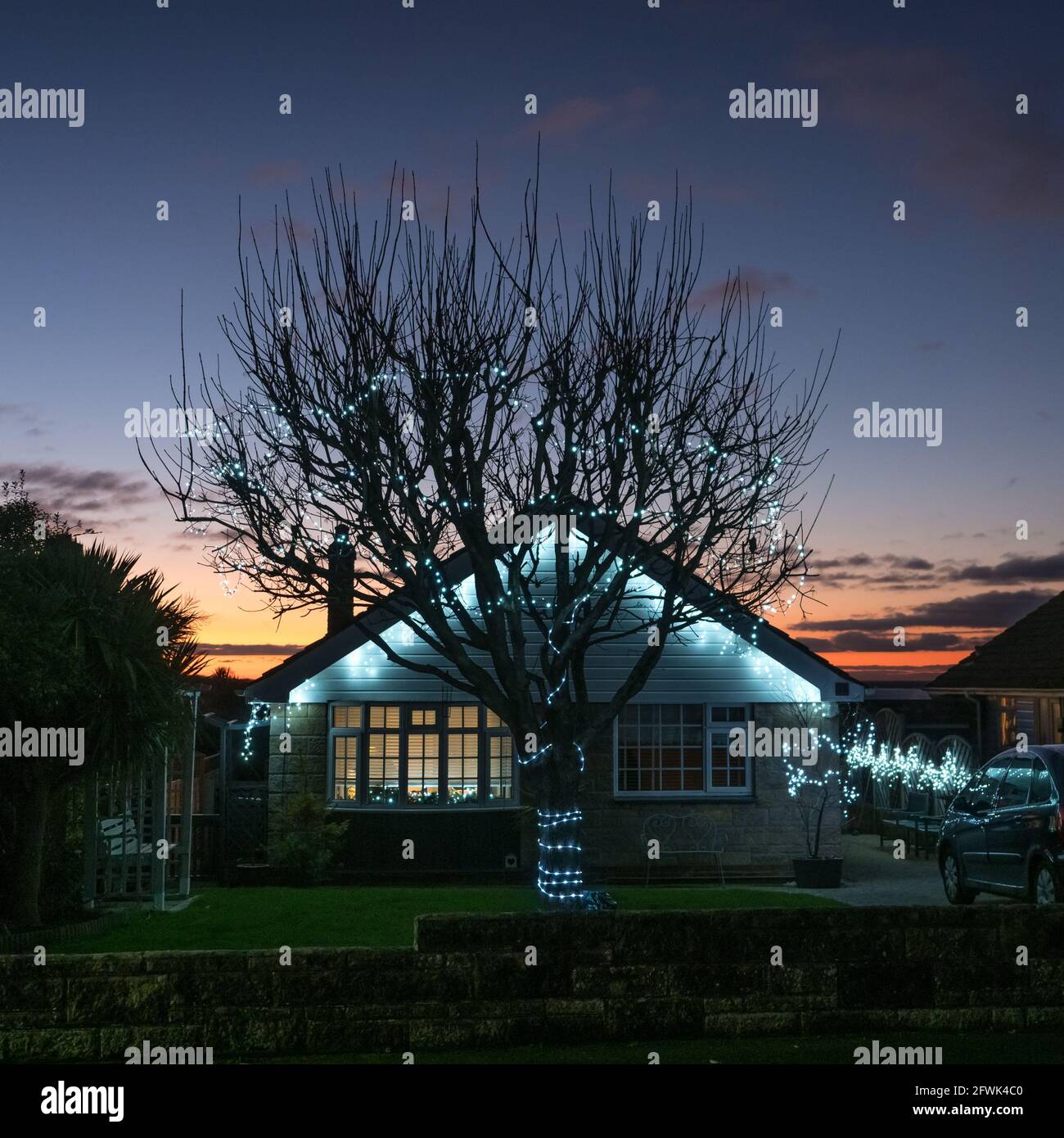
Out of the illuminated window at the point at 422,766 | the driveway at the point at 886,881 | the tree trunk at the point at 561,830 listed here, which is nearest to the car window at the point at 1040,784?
the driveway at the point at 886,881

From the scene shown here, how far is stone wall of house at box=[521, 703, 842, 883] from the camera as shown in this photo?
66.7 ft

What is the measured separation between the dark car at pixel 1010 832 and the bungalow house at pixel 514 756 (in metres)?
4.62

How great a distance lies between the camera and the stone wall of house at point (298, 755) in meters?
20.4

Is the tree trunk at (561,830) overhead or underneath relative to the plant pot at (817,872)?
overhead

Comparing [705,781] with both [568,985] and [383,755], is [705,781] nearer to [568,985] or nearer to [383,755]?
[383,755]

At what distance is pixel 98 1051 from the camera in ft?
25.5

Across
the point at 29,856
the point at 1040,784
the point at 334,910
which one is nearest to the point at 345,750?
the point at 334,910

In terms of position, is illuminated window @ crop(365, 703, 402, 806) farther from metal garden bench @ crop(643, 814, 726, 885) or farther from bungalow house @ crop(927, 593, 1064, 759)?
bungalow house @ crop(927, 593, 1064, 759)

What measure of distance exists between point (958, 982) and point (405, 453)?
8058 mm

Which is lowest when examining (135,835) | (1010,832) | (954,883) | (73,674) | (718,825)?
(954,883)

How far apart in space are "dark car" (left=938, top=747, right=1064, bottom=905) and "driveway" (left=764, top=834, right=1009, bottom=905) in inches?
23.7

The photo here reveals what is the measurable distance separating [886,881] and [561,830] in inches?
285

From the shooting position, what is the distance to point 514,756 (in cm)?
2059

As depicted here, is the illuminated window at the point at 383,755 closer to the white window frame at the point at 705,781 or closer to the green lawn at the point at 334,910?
Answer: the green lawn at the point at 334,910
